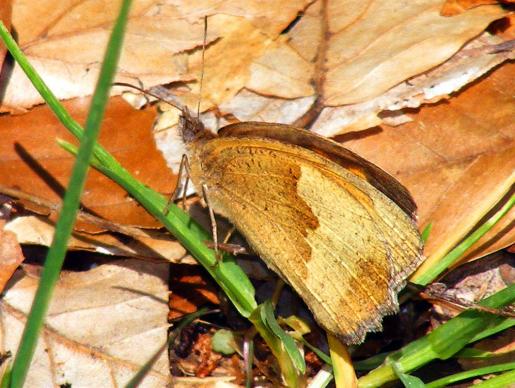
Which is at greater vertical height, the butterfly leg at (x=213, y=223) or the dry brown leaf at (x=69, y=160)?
the dry brown leaf at (x=69, y=160)

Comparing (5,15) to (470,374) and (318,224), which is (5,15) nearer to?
(318,224)

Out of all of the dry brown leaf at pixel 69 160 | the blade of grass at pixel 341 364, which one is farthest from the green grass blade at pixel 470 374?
the dry brown leaf at pixel 69 160

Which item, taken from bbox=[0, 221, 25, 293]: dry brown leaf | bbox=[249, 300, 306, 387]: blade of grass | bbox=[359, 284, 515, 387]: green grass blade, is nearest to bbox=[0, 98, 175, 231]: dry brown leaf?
bbox=[0, 221, 25, 293]: dry brown leaf

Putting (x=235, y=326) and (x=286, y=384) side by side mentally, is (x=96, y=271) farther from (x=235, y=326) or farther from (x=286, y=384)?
(x=286, y=384)

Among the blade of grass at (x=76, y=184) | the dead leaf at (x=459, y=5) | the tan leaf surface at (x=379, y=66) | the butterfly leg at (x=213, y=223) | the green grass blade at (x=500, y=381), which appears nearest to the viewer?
the blade of grass at (x=76, y=184)

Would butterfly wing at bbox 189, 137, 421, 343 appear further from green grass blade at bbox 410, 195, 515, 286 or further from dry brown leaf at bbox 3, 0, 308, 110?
dry brown leaf at bbox 3, 0, 308, 110

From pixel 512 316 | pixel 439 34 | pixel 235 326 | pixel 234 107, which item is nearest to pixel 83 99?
pixel 234 107

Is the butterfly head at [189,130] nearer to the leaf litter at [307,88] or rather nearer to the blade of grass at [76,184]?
the leaf litter at [307,88]
